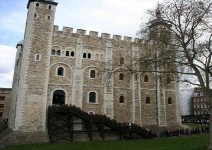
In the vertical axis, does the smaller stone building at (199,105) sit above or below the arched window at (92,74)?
below

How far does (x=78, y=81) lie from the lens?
25500mm

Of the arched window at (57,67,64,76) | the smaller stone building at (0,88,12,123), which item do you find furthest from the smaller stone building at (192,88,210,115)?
the smaller stone building at (0,88,12,123)

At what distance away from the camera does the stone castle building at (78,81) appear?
74.6 feet

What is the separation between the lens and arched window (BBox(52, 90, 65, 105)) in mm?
24391

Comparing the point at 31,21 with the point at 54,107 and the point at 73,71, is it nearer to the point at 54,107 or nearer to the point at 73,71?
the point at 73,71

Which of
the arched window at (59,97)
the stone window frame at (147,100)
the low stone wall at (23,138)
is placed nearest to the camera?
the low stone wall at (23,138)

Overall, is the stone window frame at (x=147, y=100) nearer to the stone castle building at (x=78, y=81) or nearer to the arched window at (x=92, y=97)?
the stone castle building at (x=78, y=81)

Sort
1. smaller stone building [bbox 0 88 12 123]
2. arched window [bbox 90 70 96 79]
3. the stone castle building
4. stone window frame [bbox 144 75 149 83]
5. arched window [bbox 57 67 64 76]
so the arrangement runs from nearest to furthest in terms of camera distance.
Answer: the stone castle building, arched window [bbox 57 67 64 76], arched window [bbox 90 70 96 79], stone window frame [bbox 144 75 149 83], smaller stone building [bbox 0 88 12 123]

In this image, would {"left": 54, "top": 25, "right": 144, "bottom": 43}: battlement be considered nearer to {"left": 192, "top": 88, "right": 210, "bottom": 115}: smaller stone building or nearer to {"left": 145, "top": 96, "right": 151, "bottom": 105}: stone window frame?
{"left": 145, "top": 96, "right": 151, "bottom": 105}: stone window frame

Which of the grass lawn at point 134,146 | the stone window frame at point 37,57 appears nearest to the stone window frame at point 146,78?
the grass lawn at point 134,146

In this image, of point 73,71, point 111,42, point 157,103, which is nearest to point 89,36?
point 111,42

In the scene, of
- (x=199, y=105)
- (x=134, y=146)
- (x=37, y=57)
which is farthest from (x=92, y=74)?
(x=199, y=105)

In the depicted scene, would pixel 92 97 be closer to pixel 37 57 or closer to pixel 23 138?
pixel 37 57

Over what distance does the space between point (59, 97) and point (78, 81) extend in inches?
112
